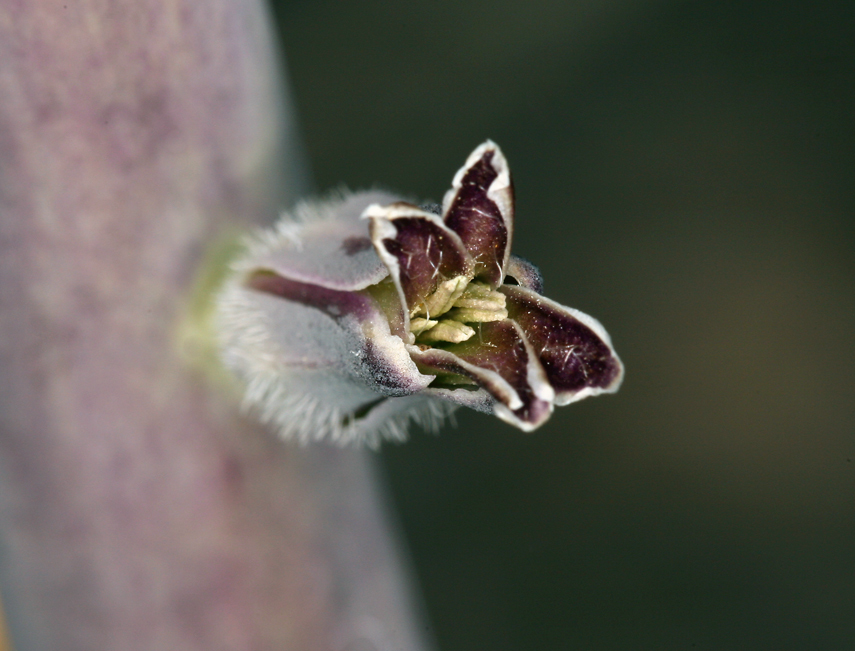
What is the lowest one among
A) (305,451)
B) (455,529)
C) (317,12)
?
(455,529)

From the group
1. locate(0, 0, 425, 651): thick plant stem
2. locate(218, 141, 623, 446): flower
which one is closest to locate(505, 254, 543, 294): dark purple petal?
locate(218, 141, 623, 446): flower

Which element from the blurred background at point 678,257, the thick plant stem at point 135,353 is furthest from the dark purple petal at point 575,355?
the blurred background at point 678,257

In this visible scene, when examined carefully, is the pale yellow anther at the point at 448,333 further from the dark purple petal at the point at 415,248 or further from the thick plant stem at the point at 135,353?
the thick plant stem at the point at 135,353

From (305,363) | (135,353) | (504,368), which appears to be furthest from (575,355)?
→ (135,353)

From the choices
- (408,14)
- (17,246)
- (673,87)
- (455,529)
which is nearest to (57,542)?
(17,246)

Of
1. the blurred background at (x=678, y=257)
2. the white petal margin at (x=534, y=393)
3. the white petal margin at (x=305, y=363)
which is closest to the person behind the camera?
the white petal margin at (x=534, y=393)

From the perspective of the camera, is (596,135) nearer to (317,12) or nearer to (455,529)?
(317,12)

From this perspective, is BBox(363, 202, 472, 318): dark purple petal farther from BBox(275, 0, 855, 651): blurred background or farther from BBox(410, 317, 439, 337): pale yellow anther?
BBox(275, 0, 855, 651): blurred background
